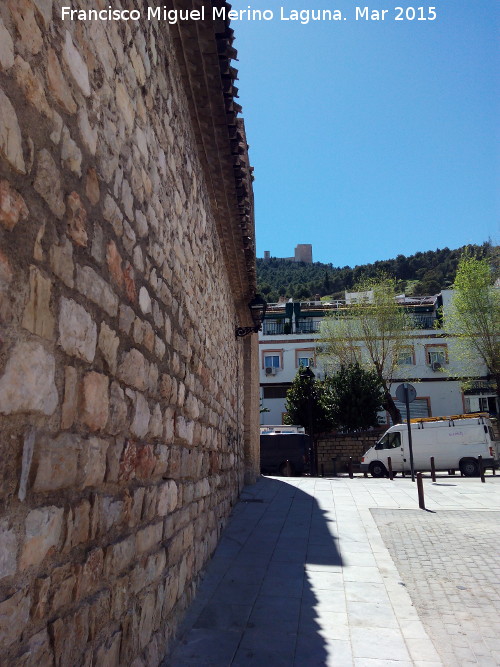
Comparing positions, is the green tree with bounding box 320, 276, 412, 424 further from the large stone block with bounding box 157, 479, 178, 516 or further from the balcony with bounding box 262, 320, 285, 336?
the large stone block with bounding box 157, 479, 178, 516

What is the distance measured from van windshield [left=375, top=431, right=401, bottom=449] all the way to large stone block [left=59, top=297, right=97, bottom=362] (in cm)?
1641

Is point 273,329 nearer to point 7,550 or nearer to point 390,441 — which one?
point 390,441

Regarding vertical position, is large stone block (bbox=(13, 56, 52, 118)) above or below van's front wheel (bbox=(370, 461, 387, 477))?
above

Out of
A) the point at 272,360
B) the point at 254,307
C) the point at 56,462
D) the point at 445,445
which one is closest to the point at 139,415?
the point at 56,462

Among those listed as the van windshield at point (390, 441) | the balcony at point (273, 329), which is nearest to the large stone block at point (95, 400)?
the van windshield at point (390, 441)

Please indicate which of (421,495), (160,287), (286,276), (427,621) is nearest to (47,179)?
(160,287)

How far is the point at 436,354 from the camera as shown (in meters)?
33.4

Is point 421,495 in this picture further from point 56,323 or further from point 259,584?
point 56,323

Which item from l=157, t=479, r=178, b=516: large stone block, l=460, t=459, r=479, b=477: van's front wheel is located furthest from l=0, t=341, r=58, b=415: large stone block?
l=460, t=459, r=479, b=477: van's front wheel

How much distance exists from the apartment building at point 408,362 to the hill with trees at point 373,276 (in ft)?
54.7

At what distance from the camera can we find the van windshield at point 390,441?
17250 millimetres

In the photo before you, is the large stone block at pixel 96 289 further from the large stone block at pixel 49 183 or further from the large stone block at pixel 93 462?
the large stone block at pixel 93 462

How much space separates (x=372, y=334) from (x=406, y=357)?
195 inches

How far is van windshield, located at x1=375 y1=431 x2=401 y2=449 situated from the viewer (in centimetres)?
1725
